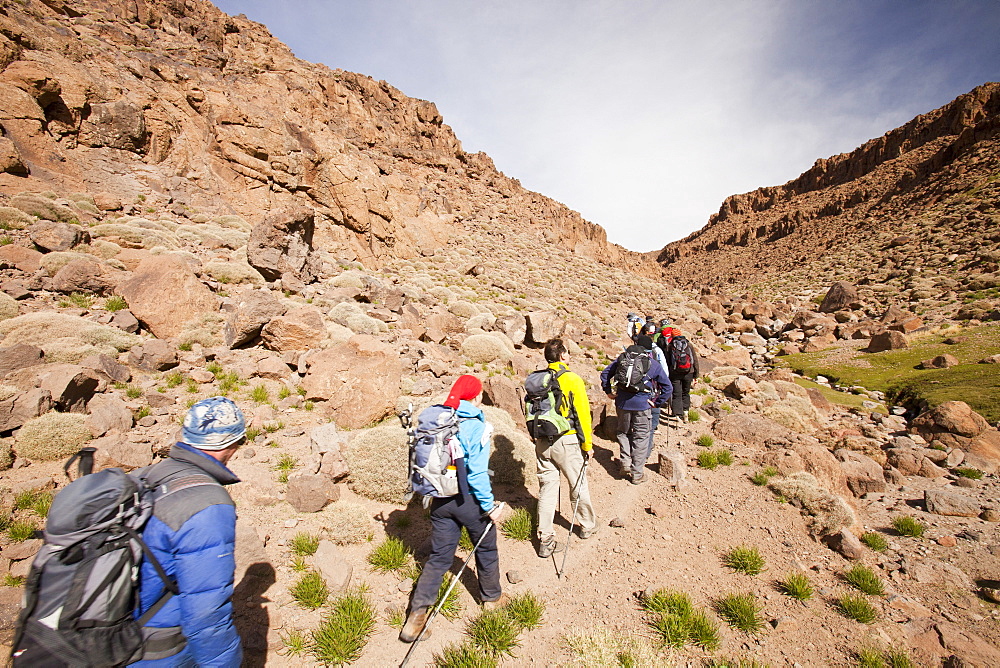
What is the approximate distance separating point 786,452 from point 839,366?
13.8 metres

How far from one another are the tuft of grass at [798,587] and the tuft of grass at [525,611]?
2858mm

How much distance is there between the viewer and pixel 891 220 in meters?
46.5

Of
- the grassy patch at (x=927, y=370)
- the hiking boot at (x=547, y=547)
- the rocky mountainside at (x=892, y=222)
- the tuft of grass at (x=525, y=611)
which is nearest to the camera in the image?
the tuft of grass at (x=525, y=611)

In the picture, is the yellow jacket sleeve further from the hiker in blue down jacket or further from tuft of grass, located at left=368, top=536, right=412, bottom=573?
the hiker in blue down jacket

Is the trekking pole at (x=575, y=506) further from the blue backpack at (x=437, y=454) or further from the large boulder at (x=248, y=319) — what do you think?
the large boulder at (x=248, y=319)

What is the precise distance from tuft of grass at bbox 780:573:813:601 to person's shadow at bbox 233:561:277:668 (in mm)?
5617

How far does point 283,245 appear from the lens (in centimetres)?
1541

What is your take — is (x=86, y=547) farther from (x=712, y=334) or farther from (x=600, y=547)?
(x=712, y=334)

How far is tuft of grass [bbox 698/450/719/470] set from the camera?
7625mm

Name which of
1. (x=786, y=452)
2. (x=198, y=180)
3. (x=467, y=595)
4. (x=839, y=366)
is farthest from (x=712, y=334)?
(x=198, y=180)

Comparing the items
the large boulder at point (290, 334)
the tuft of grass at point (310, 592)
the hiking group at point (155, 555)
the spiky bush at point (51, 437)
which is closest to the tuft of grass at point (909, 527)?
the hiking group at point (155, 555)

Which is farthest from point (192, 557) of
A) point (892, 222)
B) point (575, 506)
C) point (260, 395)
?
point (892, 222)

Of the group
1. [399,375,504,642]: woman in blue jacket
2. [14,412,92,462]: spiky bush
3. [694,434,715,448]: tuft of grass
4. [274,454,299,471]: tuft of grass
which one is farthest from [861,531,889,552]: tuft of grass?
[14,412,92,462]: spiky bush

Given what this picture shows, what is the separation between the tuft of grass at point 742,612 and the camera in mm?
3949
